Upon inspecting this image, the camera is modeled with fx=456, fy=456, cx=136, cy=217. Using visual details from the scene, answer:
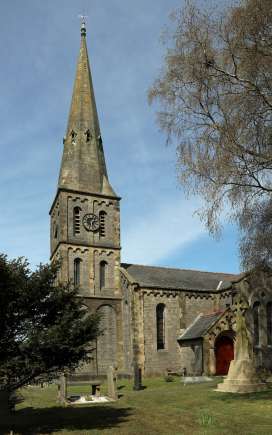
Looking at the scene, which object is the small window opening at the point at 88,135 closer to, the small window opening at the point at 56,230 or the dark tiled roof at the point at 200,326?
the small window opening at the point at 56,230

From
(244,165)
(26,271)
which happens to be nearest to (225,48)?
(244,165)

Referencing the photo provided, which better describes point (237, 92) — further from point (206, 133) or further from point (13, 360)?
point (13, 360)

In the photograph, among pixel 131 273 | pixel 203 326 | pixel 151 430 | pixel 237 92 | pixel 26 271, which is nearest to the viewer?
pixel 151 430

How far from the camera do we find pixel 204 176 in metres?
14.9

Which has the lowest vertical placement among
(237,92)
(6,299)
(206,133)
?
(6,299)

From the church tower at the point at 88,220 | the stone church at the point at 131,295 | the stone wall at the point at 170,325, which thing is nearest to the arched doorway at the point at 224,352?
the stone church at the point at 131,295

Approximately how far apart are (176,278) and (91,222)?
9142 millimetres

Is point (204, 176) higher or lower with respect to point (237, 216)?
higher

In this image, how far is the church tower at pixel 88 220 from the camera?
3731 centimetres

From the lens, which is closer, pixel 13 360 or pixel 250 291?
pixel 13 360

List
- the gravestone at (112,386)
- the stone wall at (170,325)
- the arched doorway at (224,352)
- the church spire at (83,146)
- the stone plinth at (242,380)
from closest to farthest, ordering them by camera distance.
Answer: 1. the stone plinth at (242,380)
2. the gravestone at (112,386)
3. the arched doorway at (224,352)
4. the stone wall at (170,325)
5. the church spire at (83,146)

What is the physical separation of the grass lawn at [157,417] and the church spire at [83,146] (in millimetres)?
23464

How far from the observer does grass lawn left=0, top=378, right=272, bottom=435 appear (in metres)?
12.0

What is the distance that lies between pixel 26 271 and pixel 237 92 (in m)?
8.85
